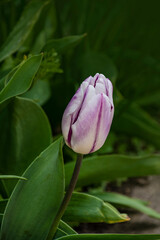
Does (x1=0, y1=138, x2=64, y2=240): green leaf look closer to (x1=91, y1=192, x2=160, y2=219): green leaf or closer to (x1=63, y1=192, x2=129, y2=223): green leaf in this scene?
(x1=63, y1=192, x2=129, y2=223): green leaf

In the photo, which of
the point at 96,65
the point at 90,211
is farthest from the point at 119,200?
the point at 96,65

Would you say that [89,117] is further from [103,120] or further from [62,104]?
[62,104]

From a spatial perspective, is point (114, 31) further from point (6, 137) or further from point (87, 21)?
point (6, 137)

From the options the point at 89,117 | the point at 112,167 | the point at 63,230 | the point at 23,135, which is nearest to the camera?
the point at 89,117

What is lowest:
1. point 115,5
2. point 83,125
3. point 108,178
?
point 108,178

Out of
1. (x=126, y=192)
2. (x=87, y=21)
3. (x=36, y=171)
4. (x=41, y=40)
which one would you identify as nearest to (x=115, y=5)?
(x=87, y=21)

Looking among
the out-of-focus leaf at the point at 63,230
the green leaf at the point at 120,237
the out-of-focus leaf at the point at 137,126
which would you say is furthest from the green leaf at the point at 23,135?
the out-of-focus leaf at the point at 137,126

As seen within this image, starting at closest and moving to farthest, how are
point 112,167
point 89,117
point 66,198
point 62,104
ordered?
point 89,117
point 66,198
point 112,167
point 62,104
